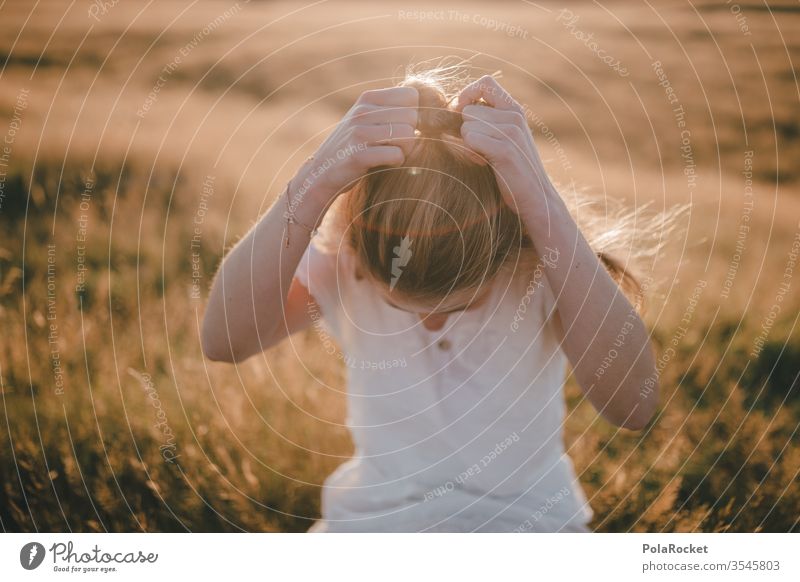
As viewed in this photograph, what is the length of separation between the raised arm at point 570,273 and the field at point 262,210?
1.57 feet

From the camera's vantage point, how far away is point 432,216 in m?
0.92

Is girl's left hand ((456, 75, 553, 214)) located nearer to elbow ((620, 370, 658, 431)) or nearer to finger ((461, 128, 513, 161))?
finger ((461, 128, 513, 161))

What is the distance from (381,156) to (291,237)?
20 cm

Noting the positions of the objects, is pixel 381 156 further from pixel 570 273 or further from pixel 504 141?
pixel 570 273

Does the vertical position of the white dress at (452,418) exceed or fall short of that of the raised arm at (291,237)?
it falls short

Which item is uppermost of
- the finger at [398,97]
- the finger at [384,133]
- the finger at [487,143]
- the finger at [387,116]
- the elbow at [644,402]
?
the finger at [398,97]

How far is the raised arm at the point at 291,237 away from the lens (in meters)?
0.89

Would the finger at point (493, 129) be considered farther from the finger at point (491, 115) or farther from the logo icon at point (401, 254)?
the logo icon at point (401, 254)
